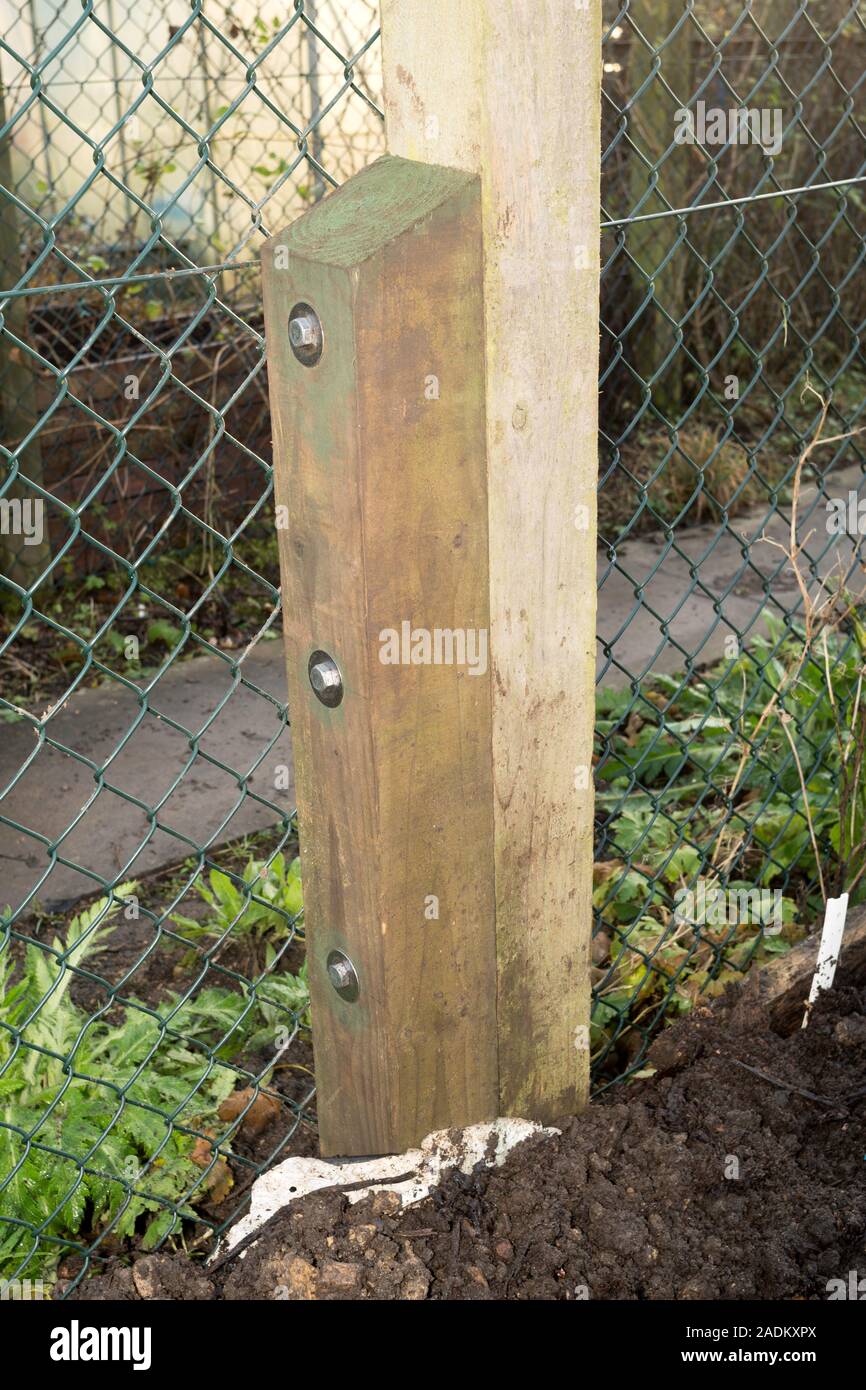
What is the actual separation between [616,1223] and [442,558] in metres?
0.93

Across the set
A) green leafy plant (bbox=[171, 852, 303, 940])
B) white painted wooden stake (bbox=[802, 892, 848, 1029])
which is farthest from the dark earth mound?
green leafy plant (bbox=[171, 852, 303, 940])

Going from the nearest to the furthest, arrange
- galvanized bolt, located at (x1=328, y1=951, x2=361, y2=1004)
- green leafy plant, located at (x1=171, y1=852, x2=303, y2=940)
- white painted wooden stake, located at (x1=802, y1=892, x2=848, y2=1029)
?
galvanized bolt, located at (x1=328, y1=951, x2=361, y2=1004) → white painted wooden stake, located at (x1=802, y1=892, x2=848, y2=1029) → green leafy plant, located at (x1=171, y1=852, x2=303, y2=940)

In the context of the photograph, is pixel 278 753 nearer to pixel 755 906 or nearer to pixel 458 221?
pixel 755 906

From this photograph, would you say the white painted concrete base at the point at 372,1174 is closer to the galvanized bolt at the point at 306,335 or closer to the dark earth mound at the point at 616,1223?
the dark earth mound at the point at 616,1223

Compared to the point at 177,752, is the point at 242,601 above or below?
above

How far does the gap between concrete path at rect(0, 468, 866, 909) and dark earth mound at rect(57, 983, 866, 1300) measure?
1.03m

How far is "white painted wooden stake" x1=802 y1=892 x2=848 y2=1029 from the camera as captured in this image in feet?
7.30

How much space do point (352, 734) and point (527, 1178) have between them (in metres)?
0.73

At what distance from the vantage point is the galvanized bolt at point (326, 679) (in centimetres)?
152

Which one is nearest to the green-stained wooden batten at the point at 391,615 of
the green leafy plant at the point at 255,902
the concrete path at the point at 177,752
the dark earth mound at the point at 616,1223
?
the dark earth mound at the point at 616,1223

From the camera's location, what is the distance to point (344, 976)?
168 cm

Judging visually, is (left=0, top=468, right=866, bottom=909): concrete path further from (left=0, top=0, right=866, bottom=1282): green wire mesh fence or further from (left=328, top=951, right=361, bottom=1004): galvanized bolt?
(left=328, top=951, right=361, bottom=1004): galvanized bolt

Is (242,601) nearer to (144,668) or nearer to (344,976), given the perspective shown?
(144,668)

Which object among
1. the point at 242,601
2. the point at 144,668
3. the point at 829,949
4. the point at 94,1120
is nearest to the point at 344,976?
the point at 94,1120
